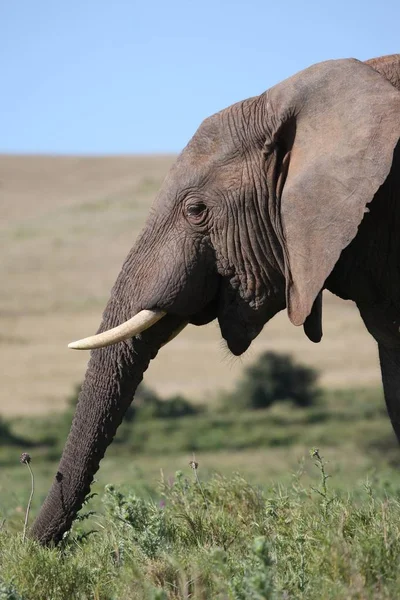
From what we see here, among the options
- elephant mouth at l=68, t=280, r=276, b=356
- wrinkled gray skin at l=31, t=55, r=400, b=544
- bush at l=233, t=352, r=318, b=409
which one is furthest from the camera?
bush at l=233, t=352, r=318, b=409

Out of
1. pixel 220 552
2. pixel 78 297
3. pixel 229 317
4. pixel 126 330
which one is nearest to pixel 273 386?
pixel 78 297

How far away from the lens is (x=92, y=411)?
5348 millimetres

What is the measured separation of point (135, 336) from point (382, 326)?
44.5 inches

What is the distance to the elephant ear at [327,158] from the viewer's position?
4.82 m

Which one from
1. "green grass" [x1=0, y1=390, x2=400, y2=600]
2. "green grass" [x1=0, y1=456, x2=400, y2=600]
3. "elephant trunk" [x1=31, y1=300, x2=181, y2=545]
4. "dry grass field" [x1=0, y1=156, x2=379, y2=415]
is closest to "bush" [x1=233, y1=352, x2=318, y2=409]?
"dry grass field" [x1=0, y1=156, x2=379, y2=415]

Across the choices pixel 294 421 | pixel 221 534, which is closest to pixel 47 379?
pixel 294 421

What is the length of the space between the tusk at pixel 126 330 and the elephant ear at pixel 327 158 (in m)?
0.61

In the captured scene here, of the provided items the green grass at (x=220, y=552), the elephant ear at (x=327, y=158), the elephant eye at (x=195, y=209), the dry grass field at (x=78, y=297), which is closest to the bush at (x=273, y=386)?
the dry grass field at (x=78, y=297)

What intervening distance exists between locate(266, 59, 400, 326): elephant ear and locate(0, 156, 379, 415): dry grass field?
2755 cm

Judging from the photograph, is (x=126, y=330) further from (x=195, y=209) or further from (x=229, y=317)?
(x=195, y=209)

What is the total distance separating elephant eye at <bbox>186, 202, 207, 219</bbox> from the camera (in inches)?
207

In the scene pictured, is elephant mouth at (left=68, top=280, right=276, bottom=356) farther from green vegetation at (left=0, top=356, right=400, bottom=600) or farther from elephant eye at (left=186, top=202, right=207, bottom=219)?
green vegetation at (left=0, top=356, right=400, bottom=600)

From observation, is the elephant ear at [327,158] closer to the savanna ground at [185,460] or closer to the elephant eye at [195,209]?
the elephant eye at [195,209]

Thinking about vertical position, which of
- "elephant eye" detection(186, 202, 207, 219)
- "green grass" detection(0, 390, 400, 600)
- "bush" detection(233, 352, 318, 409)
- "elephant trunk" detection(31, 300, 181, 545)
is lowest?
"bush" detection(233, 352, 318, 409)
